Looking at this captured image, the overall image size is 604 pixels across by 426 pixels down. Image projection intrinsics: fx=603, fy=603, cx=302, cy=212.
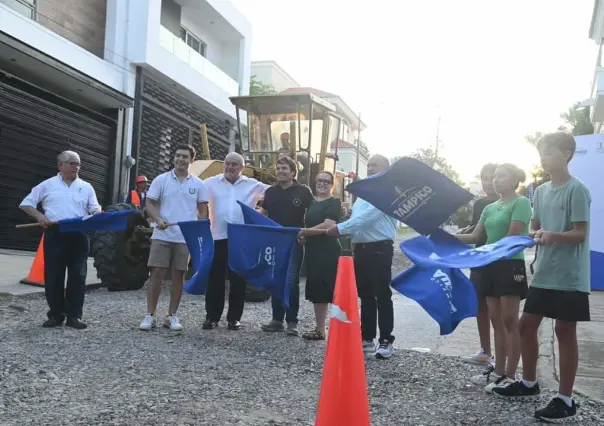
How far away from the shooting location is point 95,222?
18.7 ft

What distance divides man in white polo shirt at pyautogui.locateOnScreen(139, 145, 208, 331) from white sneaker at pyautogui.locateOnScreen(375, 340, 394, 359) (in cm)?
190

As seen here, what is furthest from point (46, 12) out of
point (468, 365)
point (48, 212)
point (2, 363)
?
point (468, 365)

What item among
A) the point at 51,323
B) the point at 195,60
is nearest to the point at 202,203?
the point at 51,323

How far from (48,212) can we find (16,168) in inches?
288

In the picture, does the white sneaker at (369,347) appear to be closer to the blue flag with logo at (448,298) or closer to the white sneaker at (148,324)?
the blue flag with logo at (448,298)

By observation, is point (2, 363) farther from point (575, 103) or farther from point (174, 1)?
point (575, 103)

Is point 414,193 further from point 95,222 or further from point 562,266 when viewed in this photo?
point 95,222

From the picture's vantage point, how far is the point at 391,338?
16.4 feet

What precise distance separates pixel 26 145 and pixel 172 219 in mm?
8037

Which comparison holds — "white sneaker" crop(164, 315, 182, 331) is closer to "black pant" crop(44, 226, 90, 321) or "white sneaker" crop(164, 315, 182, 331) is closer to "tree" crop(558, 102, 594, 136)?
"black pant" crop(44, 226, 90, 321)

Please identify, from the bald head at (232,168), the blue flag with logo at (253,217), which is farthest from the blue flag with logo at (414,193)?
the bald head at (232,168)

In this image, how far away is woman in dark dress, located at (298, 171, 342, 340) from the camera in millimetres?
5496

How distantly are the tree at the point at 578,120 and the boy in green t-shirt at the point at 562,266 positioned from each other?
27.0 m

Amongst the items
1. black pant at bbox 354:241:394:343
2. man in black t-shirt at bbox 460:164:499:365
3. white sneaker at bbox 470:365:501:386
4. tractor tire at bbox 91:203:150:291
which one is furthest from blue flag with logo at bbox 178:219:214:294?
white sneaker at bbox 470:365:501:386
